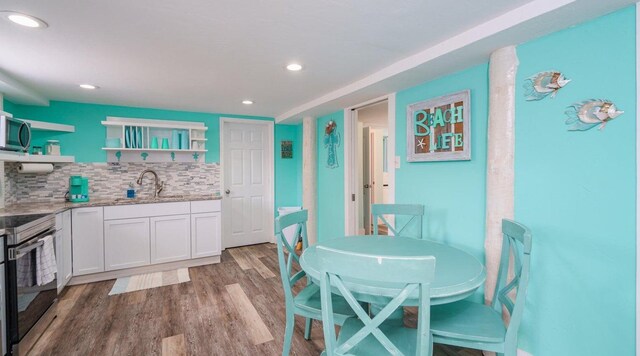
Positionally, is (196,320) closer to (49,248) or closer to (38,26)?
(49,248)

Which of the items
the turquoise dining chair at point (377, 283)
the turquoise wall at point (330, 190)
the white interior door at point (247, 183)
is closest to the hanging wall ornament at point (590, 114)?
the turquoise dining chair at point (377, 283)

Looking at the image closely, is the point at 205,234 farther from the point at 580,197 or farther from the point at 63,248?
the point at 580,197

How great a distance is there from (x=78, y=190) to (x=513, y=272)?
449 centimetres

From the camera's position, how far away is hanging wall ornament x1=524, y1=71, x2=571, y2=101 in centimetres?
166

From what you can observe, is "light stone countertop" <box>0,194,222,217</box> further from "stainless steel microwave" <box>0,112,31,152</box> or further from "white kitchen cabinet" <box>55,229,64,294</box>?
"stainless steel microwave" <box>0,112,31,152</box>

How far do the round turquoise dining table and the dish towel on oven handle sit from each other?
2.05 meters

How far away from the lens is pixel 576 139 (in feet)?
5.23

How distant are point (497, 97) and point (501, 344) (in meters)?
1.47

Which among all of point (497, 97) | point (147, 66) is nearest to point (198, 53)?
point (147, 66)

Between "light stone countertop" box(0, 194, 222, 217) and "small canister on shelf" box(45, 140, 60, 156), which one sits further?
"small canister on shelf" box(45, 140, 60, 156)

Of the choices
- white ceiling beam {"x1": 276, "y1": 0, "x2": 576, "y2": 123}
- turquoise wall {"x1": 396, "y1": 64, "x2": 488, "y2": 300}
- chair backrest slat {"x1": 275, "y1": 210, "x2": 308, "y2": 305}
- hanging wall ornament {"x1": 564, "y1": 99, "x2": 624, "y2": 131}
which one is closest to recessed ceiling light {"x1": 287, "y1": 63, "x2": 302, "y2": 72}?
white ceiling beam {"x1": 276, "y1": 0, "x2": 576, "y2": 123}

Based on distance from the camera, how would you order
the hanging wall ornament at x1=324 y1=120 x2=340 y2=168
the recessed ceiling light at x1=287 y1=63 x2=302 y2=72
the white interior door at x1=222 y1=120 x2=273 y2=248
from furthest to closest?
the white interior door at x1=222 y1=120 x2=273 y2=248, the hanging wall ornament at x1=324 y1=120 x2=340 y2=168, the recessed ceiling light at x1=287 y1=63 x2=302 y2=72

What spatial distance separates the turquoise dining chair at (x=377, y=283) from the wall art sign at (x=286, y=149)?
3807mm

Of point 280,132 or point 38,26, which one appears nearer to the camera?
point 38,26
